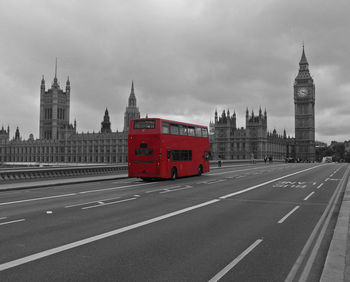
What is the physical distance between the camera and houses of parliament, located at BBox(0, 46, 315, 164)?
12094cm

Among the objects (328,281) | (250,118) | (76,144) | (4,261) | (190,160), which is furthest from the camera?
(76,144)

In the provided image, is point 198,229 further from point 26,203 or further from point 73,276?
point 26,203

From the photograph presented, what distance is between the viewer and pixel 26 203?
542 inches

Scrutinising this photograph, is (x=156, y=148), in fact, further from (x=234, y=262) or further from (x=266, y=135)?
(x=266, y=135)

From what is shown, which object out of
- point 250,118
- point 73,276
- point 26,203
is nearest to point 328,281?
point 73,276

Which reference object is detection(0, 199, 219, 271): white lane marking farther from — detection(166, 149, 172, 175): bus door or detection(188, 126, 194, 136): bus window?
detection(188, 126, 194, 136): bus window

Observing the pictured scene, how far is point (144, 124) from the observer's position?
24719 mm

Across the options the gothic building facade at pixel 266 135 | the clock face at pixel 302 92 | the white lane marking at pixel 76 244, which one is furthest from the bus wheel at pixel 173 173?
the clock face at pixel 302 92

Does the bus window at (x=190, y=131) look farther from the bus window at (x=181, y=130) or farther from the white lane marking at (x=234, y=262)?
the white lane marking at (x=234, y=262)

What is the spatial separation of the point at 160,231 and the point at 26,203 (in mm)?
7722

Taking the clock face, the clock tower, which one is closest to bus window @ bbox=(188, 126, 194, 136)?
the clock tower

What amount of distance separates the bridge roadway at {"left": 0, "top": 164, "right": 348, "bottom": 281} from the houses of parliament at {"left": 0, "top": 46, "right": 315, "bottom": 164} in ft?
332

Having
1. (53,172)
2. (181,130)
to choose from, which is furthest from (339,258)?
(53,172)

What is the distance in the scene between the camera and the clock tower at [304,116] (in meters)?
148
